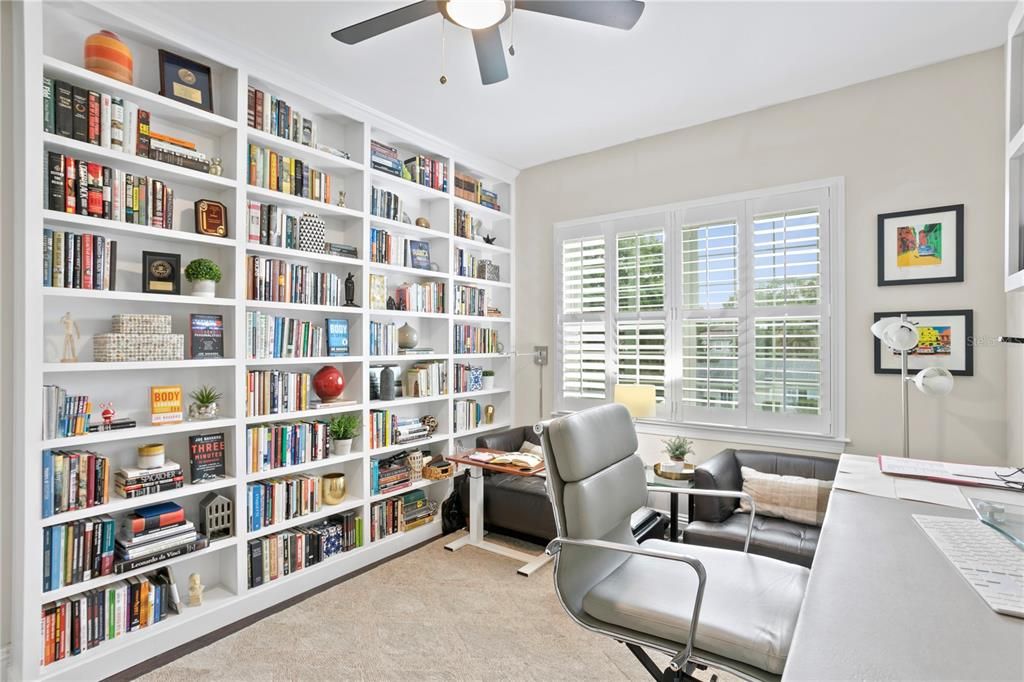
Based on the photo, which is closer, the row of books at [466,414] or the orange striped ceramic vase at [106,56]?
the orange striped ceramic vase at [106,56]

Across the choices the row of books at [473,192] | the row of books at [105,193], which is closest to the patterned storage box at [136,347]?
the row of books at [105,193]

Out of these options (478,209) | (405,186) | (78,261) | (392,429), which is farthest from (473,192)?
(78,261)

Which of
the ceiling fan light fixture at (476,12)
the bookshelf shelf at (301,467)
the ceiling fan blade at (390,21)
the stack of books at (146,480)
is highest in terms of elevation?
the ceiling fan blade at (390,21)

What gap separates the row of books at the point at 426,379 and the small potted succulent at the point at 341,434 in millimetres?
545

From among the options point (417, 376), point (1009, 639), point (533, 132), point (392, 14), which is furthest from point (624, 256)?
point (1009, 639)

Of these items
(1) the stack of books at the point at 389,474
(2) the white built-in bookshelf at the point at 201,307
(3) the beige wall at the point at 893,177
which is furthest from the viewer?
(1) the stack of books at the point at 389,474

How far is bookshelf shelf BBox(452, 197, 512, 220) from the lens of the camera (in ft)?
12.9

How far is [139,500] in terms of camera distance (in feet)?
7.30

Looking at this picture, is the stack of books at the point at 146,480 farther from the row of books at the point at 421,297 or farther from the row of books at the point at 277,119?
the row of books at the point at 277,119

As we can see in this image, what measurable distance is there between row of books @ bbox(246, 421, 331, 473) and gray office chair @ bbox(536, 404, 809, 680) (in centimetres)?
172

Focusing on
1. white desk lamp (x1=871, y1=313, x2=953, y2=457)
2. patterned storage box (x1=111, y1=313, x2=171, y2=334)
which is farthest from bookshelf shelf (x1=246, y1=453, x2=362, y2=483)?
white desk lamp (x1=871, y1=313, x2=953, y2=457)

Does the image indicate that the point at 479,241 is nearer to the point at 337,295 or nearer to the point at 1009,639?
the point at 337,295

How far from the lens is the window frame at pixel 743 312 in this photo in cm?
301

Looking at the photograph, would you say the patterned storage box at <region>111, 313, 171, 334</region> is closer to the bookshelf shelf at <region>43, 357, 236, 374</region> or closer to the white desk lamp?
the bookshelf shelf at <region>43, 357, 236, 374</region>
